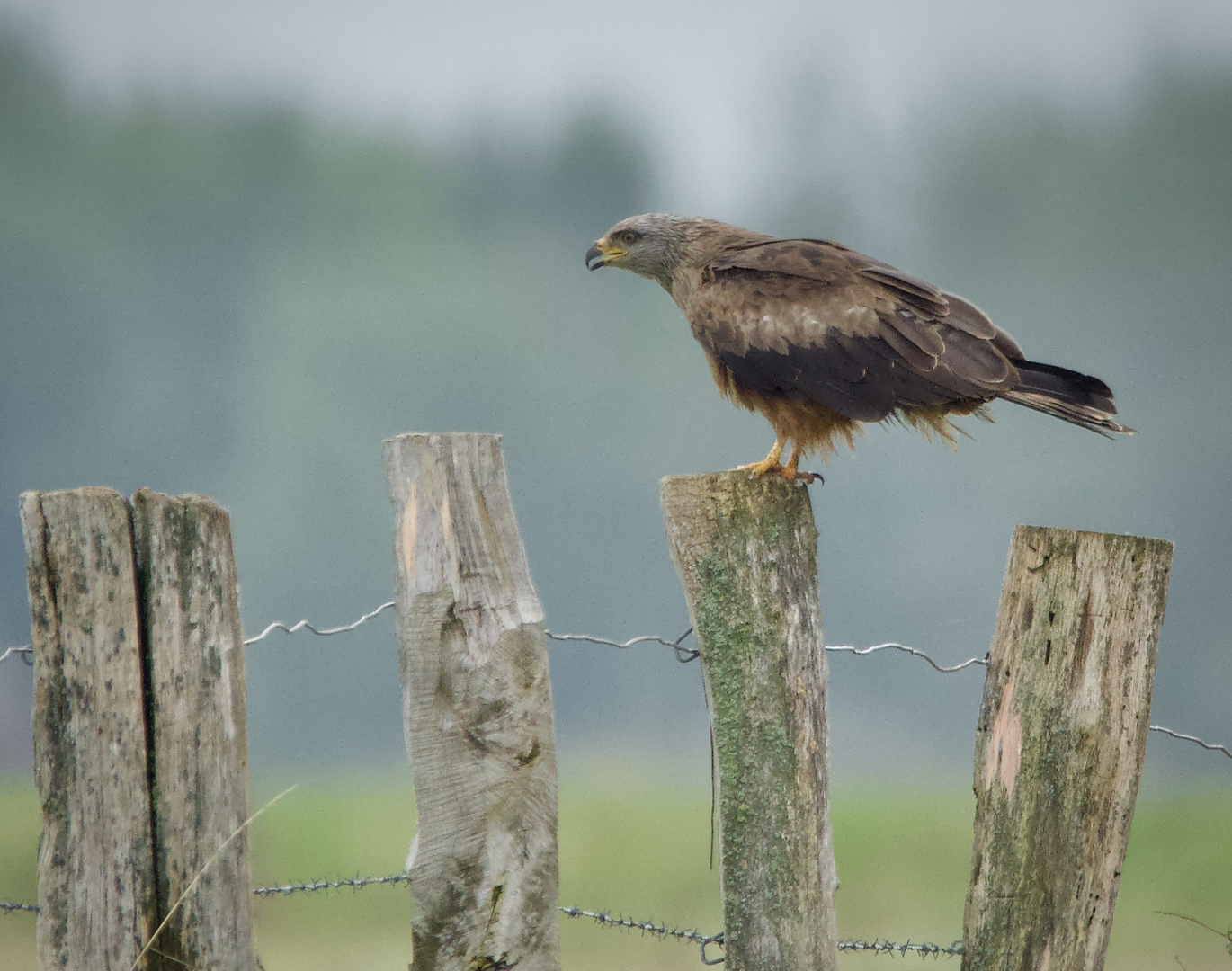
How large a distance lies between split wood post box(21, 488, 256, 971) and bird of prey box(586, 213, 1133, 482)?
1837 mm

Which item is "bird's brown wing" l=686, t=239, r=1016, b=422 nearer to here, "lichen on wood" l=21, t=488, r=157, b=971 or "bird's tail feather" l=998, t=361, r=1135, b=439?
"bird's tail feather" l=998, t=361, r=1135, b=439

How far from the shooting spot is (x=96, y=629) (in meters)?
2.06

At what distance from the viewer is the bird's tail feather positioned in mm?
3166

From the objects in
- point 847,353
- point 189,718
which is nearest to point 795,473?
point 847,353

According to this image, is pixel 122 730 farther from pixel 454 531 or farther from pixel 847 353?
pixel 847 353

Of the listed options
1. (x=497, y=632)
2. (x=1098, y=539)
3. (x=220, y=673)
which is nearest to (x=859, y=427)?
(x=1098, y=539)

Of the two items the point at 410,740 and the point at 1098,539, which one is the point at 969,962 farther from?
the point at 410,740

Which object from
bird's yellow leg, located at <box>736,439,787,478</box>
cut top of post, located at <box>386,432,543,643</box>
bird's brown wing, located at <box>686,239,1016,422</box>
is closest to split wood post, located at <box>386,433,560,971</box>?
cut top of post, located at <box>386,432,543,643</box>

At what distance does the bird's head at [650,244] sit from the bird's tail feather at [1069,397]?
1.46 meters

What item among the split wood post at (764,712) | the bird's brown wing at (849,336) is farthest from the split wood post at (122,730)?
the bird's brown wing at (849,336)

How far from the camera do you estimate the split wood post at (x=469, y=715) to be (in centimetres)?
205

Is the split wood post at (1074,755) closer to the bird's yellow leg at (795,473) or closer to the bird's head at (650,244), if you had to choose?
the bird's yellow leg at (795,473)

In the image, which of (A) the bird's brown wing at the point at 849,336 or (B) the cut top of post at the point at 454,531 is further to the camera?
(A) the bird's brown wing at the point at 849,336

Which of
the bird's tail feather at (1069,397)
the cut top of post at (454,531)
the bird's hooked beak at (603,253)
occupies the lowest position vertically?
the cut top of post at (454,531)
